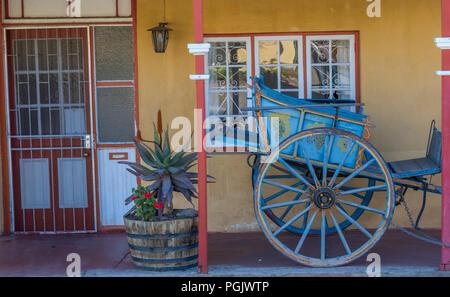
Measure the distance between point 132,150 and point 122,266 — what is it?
1.93 meters

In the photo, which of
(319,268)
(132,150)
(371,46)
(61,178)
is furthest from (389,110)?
(61,178)

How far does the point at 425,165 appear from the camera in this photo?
6117 millimetres

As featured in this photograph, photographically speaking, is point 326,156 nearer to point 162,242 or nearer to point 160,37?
point 162,242

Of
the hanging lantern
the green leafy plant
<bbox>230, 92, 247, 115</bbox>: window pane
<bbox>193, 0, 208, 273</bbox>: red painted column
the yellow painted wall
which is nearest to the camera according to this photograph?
<bbox>193, 0, 208, 273</bbox>: red painted column

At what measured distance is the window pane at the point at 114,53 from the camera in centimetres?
736

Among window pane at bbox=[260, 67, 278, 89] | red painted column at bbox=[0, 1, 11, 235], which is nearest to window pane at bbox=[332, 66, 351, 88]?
window pane at bbox=[260, 67, 278, 89]

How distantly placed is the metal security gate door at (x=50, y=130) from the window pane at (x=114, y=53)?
0.58ft

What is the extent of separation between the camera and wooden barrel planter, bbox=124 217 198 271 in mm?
5539

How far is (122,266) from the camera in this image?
5.90 meters

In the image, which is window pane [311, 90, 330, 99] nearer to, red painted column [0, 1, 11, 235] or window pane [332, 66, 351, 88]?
window pane [332, 66, 351, 88]

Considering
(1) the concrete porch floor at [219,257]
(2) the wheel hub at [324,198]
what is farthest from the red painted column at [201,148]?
(2) the wheel hub at [324,198]

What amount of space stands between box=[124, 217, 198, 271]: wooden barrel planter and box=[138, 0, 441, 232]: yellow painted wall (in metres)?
1.90

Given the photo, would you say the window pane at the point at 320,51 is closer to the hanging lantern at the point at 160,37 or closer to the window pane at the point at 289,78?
the window pane at the point at 289,78

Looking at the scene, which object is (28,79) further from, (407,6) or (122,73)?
(407,6)
